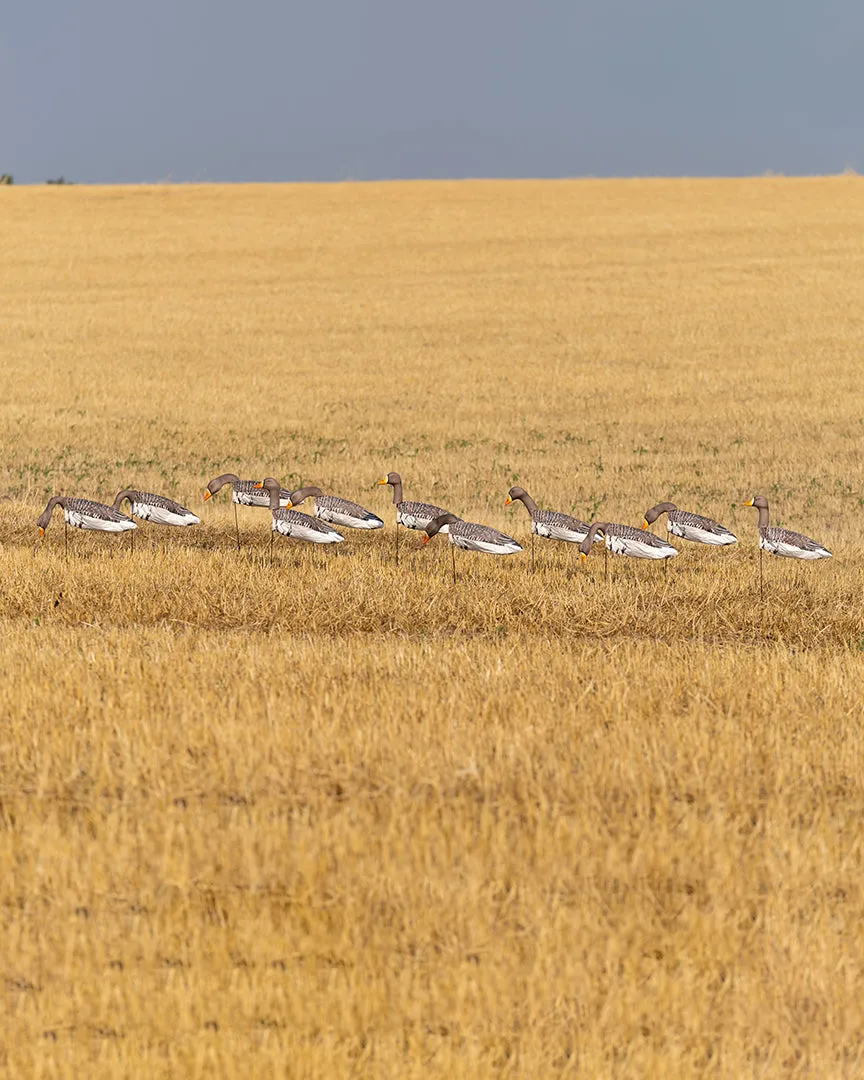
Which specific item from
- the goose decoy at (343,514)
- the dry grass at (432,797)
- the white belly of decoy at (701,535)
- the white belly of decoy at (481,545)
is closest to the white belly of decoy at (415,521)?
the dry grass at (432,797)

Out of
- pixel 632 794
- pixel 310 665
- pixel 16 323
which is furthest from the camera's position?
pixel 16 323

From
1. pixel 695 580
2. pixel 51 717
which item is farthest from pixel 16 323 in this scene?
pixel 51 717

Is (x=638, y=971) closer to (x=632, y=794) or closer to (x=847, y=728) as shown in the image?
(x=632, y=794)

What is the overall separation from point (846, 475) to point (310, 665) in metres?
15.1

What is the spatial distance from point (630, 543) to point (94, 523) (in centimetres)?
573

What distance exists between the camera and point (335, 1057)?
4934mm

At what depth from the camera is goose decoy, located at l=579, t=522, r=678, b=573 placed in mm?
12547

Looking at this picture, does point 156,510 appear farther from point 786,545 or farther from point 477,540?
point 786,545

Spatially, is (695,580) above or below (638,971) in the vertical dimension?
above

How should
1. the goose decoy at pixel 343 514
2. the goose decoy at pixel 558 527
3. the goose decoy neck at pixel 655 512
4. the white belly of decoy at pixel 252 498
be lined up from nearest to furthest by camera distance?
the goose decoy neck at pixel 655 512 < the goose decoy at pixel 558 527 < the goose decoy at pixel 343 514 < the white belly of decoy at pixel 252 498

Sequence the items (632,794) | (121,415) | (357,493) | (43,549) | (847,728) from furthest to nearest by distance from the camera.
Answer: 1. (121,415)
2. (357,493)
3. (43,549)
4. (847,728)
5. (632,794)

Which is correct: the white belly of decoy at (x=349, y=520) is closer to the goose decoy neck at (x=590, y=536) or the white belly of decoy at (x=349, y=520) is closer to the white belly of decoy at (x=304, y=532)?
the white belly of decoy at (x=304, y=532)

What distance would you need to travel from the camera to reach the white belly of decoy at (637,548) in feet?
41.2

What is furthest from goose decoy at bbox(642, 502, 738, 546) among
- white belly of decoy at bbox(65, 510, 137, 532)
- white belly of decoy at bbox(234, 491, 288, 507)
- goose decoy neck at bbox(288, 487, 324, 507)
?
white belly of decoy at bbox(65, 510, 137, 532)
